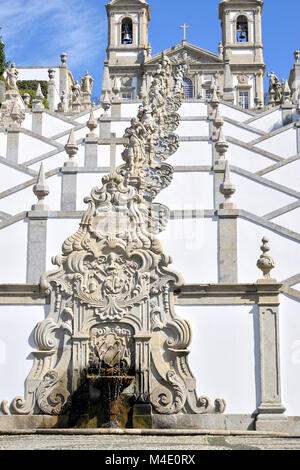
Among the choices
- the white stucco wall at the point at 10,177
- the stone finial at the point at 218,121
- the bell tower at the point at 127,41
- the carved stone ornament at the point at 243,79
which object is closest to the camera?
the white stucco wall at the point at 10,177

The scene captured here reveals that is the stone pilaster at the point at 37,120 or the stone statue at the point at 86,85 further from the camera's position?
the stone statue at the point at 86,85

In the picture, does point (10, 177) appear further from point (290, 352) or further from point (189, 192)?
point (290, 352)

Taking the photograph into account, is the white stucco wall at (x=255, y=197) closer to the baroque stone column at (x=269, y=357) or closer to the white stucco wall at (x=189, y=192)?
the white stucco wall at (x=189, y=192)

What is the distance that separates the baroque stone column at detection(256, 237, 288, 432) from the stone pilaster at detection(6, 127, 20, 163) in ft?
52.2

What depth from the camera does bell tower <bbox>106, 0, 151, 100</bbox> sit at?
56.4 meters

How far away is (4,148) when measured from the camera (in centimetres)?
2572

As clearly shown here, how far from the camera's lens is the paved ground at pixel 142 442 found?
7629 mm

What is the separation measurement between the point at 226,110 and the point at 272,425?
2222cm

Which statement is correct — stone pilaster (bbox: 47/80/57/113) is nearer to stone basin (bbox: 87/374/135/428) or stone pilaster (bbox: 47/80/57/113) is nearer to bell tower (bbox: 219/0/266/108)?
bell tower (bbox: 219/0/266/108)

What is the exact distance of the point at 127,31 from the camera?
59.1 metres

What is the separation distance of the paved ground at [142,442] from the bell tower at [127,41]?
47957mm

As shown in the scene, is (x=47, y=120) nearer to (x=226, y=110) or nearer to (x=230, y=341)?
(x=226, y=110)

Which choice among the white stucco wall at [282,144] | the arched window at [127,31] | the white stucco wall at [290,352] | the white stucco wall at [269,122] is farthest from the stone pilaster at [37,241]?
the arched window at [127,31]
